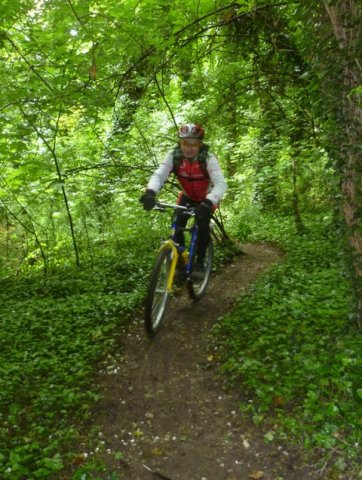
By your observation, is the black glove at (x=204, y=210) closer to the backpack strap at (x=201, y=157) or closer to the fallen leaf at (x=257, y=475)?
the backpack strap at (x=201, y=157)

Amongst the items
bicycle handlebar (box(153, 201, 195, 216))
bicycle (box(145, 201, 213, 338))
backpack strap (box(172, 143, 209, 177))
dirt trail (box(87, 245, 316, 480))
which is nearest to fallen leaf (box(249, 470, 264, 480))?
dirt trail (box(87, 245, 316, 480))

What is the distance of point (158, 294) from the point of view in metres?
6.00

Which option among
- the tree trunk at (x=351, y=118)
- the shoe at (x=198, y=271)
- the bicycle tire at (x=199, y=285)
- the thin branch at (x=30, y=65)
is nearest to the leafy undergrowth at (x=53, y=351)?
the bicycle tire at (x=199, y=285)

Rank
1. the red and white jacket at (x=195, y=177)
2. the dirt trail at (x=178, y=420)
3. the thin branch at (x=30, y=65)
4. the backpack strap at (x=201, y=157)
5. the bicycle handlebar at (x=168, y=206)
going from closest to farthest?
the dirt trail at (x=178, y=420), the bicycle handlebar at (x=168, y=206), the red and white jacket at (x=195, y=177), the backpack strap at (x=201, y=157), the thin branch at (x=30, y=65)

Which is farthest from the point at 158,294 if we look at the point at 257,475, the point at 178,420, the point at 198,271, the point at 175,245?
the point at 257,475

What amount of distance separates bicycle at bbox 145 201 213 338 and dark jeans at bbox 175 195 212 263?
0.10 meters

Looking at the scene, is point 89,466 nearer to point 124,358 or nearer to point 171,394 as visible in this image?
point 171,394

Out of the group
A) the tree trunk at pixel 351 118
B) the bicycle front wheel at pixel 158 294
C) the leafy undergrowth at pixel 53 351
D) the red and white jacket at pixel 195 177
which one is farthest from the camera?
the red and white jacket at pixel 195 177

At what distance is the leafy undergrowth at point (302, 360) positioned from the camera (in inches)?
150

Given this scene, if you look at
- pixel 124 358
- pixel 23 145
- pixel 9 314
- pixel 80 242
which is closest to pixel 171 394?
pixel 124 358

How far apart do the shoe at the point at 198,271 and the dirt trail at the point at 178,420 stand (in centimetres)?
75

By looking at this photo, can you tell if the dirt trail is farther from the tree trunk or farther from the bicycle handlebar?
the tree trunk

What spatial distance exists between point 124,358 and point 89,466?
1893 mm

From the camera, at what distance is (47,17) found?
6570 mm
